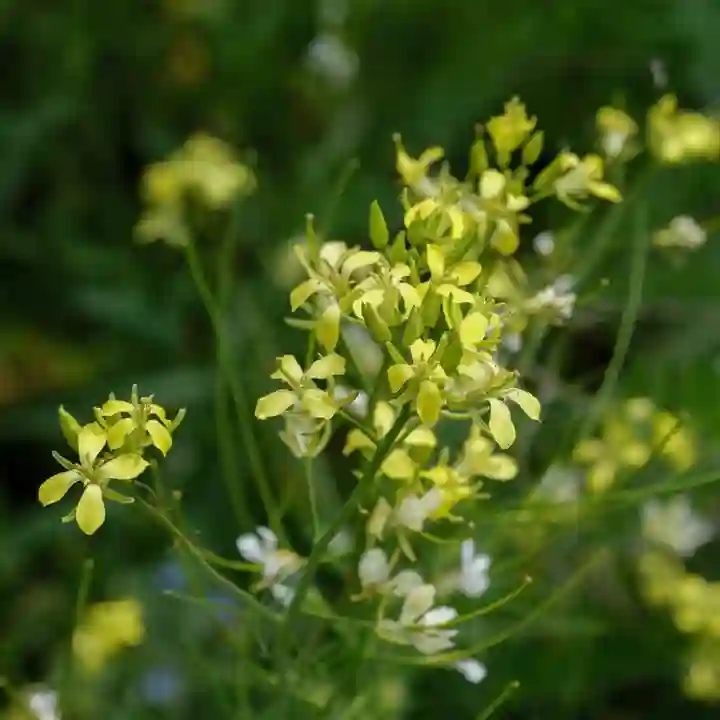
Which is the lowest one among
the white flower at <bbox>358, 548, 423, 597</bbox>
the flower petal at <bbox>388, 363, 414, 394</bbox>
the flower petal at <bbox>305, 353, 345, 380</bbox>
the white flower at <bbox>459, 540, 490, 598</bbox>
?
the white flower at <bbox>459, 540, 490, 598</bbox>

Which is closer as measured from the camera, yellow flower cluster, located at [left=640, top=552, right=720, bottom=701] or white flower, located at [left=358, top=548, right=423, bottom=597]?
white flower, located at [left=358, top=548, right=423, bottom=597]

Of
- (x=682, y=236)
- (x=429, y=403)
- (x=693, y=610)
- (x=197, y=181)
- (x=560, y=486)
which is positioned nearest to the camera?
(x=429, y=403)

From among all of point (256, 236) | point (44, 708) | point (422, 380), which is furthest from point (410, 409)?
point (256, 236)

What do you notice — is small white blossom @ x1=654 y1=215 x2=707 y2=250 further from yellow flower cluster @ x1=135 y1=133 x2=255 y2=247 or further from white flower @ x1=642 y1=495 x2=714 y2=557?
yellow flower cluster @ x1=135 y1=133 x2=255 y2=247

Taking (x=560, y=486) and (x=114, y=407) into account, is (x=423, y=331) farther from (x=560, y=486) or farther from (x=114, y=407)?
(x=560, y=486)

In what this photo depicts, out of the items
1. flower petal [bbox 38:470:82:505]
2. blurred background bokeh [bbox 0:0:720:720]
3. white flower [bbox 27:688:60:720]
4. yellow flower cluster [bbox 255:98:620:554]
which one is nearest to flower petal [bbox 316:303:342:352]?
yellow flower cluster [bbox 255:98:620:554]

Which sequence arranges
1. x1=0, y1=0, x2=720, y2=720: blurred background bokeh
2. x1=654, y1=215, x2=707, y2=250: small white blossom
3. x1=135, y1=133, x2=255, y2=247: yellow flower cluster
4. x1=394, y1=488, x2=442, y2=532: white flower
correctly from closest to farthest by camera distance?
x1=394, y1=488, x2=442, y2=532: white flower
x1=654, y1=215, x2=707, y2=250: small white blossom
x1=0, y1=0, x2=720, y2=720: blurred background bokeh
x1=135, y1=133, x2=255, y2=247: yellow flower cluster

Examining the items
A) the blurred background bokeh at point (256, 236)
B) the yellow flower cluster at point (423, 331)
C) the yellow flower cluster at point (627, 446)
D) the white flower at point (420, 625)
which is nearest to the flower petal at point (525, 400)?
the yellow flower cluster at point (423, 331)

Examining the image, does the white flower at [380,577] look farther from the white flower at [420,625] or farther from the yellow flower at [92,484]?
the yellow flower at [92,484]
